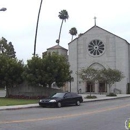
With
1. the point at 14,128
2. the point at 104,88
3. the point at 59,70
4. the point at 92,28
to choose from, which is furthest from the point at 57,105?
the point at 92,28

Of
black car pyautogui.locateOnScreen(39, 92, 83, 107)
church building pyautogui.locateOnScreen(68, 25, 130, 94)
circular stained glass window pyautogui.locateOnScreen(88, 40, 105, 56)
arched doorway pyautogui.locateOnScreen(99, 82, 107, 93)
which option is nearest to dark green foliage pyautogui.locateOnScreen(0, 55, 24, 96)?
black car pyautogui.locateOnScreen(39, 92, 83, 107)

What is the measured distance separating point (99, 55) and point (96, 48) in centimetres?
184

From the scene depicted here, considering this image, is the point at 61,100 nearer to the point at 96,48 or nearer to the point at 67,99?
the point at 67,99

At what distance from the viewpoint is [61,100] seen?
1171 inches

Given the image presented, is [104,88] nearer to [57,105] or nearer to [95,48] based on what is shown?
[95,48]

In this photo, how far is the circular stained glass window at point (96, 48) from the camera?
76562 millimetres

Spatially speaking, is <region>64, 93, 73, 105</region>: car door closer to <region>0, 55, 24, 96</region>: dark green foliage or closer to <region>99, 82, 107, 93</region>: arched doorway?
<region>0, 55, 24, 96</region>: dark green foliage

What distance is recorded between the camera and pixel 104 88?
74500mm

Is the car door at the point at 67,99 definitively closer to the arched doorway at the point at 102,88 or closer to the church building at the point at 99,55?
the church building at the point at 99,55

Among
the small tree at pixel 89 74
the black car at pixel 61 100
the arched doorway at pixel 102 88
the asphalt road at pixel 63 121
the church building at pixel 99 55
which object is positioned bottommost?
the asphalt road at pixel 63 121

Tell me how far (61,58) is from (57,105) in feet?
47.7

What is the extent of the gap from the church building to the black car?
4233cm

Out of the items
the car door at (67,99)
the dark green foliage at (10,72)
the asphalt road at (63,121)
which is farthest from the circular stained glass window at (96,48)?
the asphalt road at (63,121)

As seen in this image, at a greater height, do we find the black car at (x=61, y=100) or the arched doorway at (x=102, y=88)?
the arched doorway at (x=102, y=88)
